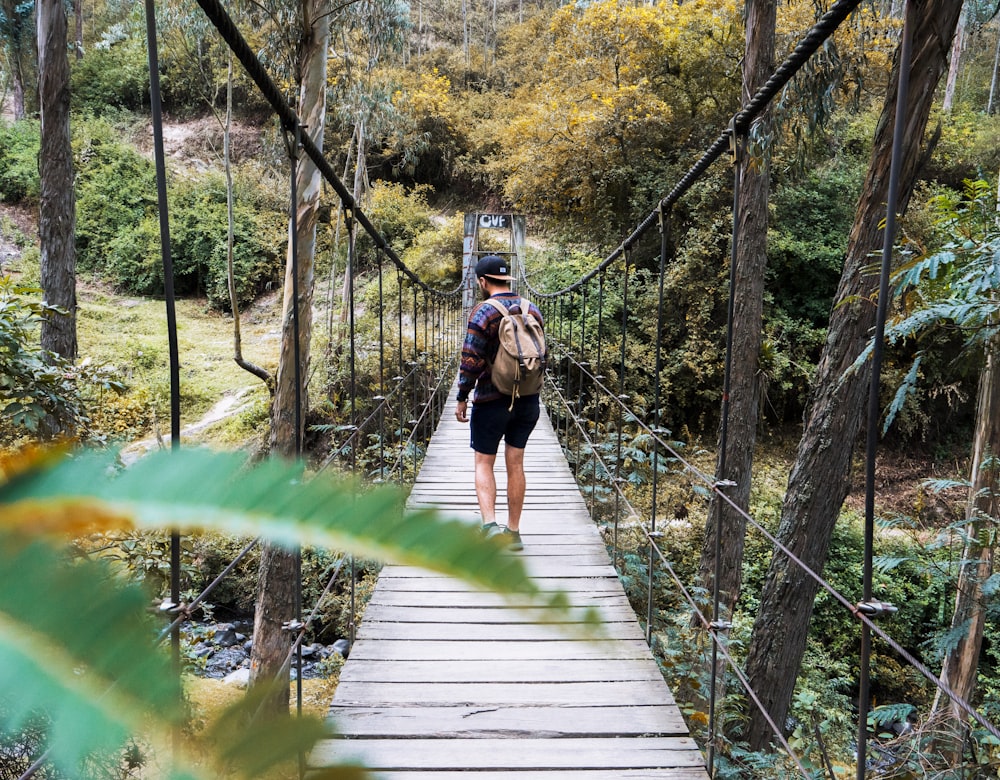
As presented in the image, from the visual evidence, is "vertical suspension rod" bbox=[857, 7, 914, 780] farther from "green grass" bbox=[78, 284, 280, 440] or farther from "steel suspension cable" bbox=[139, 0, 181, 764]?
"green grass" bbox=[78, 284, 280, 440]

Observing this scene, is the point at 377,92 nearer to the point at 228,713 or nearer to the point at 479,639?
the point at 479,639

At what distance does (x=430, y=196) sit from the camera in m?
16.6

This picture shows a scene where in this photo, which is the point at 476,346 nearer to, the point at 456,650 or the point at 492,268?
the point at 492,268

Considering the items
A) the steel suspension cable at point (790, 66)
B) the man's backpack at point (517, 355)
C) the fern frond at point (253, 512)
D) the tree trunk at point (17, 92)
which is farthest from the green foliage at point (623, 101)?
the fern frond at point (253, 512)

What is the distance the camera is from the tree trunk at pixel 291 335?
4.02 m

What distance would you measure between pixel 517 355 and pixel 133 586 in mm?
2254

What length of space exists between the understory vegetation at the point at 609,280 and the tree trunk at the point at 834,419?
182mm

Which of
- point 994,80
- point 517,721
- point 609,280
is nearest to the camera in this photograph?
point 517,721

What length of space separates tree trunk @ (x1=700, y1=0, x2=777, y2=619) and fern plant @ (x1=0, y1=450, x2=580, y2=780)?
158 inches

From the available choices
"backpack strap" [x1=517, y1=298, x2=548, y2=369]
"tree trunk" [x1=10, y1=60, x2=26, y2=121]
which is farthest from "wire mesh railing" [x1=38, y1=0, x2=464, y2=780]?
"tree trunk" [x1=10, y1=60, x2=26, y2=121]

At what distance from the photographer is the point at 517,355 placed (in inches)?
93.3

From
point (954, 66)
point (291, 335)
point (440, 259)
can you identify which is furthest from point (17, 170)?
point (954, 66)

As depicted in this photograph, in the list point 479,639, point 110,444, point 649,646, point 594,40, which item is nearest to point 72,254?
point 479,639

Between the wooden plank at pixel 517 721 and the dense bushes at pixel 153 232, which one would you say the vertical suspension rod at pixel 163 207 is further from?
the dense bushes at pixel 153 232
